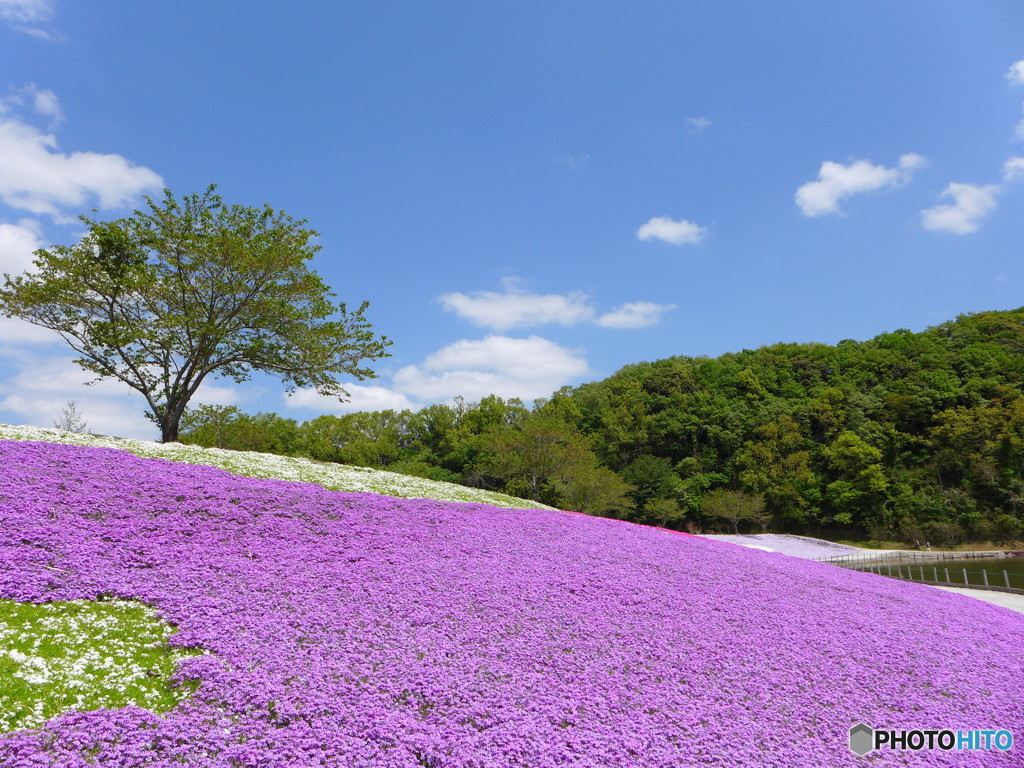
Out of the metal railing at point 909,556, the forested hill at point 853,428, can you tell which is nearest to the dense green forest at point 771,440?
the forested hill at point 853,428

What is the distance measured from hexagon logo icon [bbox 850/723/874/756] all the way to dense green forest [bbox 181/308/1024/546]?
166 feet

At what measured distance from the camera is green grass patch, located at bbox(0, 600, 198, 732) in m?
6.06

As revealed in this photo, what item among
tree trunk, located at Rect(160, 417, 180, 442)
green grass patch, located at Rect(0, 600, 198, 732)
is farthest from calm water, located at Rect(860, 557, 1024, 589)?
tree trunk, located at Rect(160, 417, 180, 442)

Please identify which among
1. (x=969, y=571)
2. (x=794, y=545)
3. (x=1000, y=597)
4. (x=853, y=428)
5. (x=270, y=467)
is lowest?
(x=794, y=545)

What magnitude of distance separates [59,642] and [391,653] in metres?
3.98

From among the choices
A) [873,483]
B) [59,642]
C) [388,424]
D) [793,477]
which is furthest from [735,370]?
[59,642]

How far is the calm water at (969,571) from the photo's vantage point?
113 ft

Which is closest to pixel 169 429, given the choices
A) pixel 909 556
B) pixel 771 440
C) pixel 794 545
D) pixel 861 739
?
pixel 861 739

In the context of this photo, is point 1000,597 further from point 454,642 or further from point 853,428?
point 853,428

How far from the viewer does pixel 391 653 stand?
26.0 ft

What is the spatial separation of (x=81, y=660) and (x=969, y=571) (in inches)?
1680

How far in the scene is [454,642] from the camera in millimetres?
8547

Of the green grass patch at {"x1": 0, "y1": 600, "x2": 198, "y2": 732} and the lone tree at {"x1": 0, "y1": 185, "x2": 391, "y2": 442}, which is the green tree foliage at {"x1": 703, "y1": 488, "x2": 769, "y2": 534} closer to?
the lone tree at {"x1": 0, "y1": 185, "x2": 391, "y2": 442}

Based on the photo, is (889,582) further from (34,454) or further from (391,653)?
(34,454)
